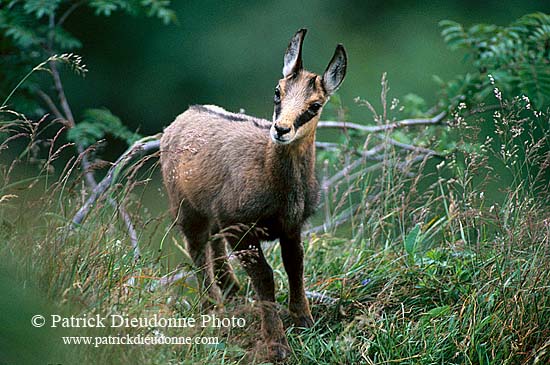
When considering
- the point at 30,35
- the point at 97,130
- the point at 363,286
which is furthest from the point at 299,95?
the point at 30,35

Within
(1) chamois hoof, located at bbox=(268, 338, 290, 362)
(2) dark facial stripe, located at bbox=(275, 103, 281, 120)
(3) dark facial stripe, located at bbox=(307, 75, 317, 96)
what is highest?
(3) dark facial stripe, located at bbox=(307, 75, 317, 96)

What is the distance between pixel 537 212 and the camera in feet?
16.9

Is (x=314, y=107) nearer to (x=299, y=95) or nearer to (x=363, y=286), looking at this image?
(x=299, y=95)

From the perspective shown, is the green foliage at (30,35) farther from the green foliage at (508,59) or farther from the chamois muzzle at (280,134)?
the chamois muzzle at (280,134)

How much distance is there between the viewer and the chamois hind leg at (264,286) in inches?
197

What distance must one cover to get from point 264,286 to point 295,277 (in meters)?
0.26

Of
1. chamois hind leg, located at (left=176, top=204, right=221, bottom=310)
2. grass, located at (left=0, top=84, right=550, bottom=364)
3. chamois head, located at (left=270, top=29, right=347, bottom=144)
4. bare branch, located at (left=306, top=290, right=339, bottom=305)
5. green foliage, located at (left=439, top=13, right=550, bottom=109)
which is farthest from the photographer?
green foliage, located at (left=439, top=13, right=550, bottom=109)

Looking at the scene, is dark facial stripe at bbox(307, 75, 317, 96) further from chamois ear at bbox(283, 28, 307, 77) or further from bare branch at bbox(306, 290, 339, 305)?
bare branch at bbox(306, 290, 339, 305)

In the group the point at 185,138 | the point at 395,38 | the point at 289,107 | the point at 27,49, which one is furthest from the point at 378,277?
the point at 395,38

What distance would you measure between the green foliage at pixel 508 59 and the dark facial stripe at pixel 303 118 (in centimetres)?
236

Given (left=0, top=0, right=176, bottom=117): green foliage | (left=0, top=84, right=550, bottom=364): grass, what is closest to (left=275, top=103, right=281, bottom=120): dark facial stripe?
(left=0, top=84, right=550, bottom=364): grass

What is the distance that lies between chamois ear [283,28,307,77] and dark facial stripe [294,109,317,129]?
0.35 metres

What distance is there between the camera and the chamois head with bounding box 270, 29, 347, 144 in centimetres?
511

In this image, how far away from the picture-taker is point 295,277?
5.50 meters
